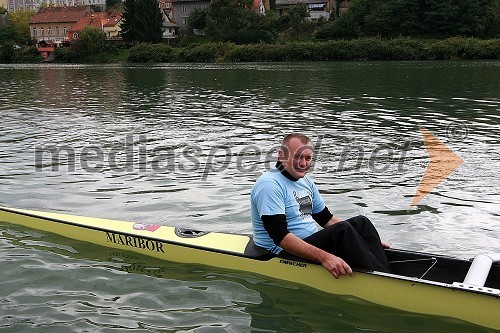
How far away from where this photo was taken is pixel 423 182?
1300 cm

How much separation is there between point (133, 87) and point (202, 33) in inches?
2848

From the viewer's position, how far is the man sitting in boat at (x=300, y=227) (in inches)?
269

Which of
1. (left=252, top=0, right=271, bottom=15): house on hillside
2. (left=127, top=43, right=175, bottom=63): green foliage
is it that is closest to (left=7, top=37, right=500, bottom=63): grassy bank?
(left=127, top=43, right=175, bottom=63): green foliage

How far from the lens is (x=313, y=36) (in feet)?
301

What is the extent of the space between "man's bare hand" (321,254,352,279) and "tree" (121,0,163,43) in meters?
102

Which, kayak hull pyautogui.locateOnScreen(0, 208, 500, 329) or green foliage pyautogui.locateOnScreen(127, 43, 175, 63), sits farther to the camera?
green foliage pyautogui.locateOnScreen(127, 43, 175, 63)

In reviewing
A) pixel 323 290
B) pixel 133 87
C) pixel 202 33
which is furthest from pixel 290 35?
pixel 323 290

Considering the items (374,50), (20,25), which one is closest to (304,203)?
(374,50)

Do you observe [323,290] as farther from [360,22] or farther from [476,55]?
[360,22]

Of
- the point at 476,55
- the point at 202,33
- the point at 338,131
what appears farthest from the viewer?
the point at 202,33

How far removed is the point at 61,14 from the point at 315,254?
14644cm

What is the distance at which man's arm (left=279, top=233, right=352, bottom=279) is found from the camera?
22.3 feet

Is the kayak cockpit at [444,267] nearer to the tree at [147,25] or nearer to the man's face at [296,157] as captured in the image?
the man's face at [296,157]

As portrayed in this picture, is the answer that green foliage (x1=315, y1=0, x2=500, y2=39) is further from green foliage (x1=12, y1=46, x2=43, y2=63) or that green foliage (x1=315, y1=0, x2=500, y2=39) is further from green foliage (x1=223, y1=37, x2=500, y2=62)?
green foliage (x1=12, y1=46, x2=43, y2=63)
